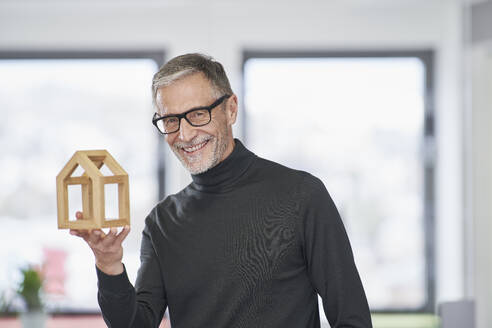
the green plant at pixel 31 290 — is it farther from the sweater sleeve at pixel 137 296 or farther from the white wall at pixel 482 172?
the white wall at pixel 482 172

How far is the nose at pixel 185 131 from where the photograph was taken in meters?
1.50

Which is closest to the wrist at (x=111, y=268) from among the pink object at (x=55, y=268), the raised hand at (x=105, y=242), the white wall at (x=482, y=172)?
the raised hand at (x=105, y=242)

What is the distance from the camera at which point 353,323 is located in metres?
1.40

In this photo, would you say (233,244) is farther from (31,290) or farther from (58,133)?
(58,133)

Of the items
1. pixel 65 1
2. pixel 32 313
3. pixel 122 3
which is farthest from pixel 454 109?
pixel 32 313

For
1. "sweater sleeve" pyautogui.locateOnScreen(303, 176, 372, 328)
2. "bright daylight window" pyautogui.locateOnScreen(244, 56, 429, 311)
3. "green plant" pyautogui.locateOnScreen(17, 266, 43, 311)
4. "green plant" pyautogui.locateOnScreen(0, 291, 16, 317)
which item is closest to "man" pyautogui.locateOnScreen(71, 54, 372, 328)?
"sweater sleeve" pyautogui.locateOnScreen(303, 176, 372, 328)

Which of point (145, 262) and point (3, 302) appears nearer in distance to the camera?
point (145, 262)

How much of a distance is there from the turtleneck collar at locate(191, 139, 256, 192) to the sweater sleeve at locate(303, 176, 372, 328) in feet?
0.69

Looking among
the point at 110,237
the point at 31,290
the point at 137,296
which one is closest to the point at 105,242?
the point at 110,237

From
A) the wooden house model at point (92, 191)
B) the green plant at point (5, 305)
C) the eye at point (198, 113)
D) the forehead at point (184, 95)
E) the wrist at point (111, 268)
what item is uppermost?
the forehead at point (184, 95)

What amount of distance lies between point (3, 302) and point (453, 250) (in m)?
2.57

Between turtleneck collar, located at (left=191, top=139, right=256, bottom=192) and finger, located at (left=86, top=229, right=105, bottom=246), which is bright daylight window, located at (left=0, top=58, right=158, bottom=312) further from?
finger, located at (left=86, top=229, right=105, bottom=246)

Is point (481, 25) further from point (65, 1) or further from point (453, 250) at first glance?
point (65, 1)

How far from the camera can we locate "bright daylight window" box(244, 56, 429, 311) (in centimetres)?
412
